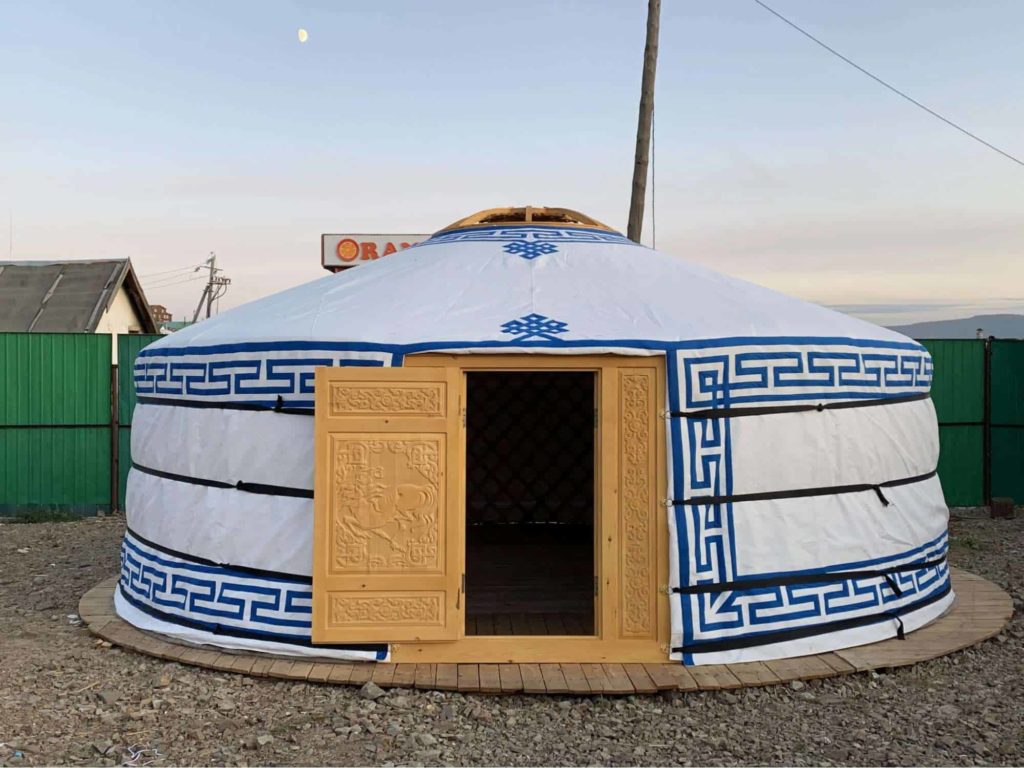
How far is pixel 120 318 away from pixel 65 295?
3.38 feet

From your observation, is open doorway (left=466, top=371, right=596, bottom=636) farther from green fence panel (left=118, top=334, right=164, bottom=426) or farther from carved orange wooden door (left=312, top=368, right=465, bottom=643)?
green fence panel (left=118, top=334, right=164, bottom=426)

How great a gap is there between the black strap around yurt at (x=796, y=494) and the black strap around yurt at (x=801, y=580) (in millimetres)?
262

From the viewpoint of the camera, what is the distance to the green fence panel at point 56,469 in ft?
20.5

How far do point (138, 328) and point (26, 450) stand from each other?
4.97m

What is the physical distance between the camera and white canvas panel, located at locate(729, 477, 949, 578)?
308cm

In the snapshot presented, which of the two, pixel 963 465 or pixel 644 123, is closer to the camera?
pixel 644 123

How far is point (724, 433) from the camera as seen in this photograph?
3.05m

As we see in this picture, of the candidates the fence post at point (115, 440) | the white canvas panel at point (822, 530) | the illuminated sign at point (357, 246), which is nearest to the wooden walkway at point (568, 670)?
the white canvas panel at point (822, 530)

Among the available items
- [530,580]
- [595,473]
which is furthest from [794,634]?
[530,580]

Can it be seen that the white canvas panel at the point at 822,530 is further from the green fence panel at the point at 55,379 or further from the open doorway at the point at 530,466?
the green fence panel at the point at 55,379

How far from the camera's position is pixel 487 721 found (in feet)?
8.79

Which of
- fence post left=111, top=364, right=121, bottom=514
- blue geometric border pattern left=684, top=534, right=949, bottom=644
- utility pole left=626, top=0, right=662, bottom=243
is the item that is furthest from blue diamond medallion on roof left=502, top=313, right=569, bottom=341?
fence post left=111, top=364, right=121, bottom=514

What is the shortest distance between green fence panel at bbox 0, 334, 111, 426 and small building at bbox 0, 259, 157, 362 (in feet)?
8.08

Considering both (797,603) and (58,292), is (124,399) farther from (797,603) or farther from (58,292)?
(797,603)
